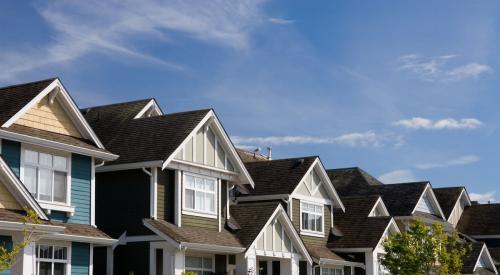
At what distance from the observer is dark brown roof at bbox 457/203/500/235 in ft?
206

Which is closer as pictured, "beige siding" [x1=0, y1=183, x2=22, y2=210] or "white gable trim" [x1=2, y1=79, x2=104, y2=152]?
"beige siding" [x1=0, y1=183, x2=22, y2=210]

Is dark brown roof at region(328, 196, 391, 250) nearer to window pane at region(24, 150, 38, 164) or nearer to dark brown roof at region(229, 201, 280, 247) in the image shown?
dark brown roof at region(229, 201, 280, 247)

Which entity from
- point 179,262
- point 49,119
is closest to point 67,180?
point 49,119

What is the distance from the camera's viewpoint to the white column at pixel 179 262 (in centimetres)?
3098

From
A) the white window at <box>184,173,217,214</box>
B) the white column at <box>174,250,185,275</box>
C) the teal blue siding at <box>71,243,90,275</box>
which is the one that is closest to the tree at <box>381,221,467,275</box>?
the white window at <box>184,173,217,214</box>

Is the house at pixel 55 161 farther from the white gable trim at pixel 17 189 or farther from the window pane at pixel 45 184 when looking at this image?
the white gable trim at pixel 17 189

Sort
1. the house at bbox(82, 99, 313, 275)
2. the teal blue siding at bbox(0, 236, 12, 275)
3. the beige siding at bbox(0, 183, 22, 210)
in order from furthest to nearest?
the house at bbox(82, 99, 313, 275), the teal blue siding at bbox(0, 236, 12, 275), the beige siding at bbox(0, 183, 22, 210)

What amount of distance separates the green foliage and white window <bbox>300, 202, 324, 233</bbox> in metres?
19.3

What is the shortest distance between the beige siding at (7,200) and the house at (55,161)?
2016 millimetres

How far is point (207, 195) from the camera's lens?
34.1 meters

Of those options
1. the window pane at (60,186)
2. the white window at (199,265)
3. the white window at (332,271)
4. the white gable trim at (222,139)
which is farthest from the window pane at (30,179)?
the white window at (332,271)

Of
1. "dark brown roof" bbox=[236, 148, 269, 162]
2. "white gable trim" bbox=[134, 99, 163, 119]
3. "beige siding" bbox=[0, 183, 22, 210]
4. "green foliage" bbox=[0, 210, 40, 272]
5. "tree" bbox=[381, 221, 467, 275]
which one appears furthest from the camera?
"dark brown roof" bbox=[236, 148, 269, 162]

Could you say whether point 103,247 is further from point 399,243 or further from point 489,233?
point 489,233

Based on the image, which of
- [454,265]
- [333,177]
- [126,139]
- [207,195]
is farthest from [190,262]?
[333,177]
